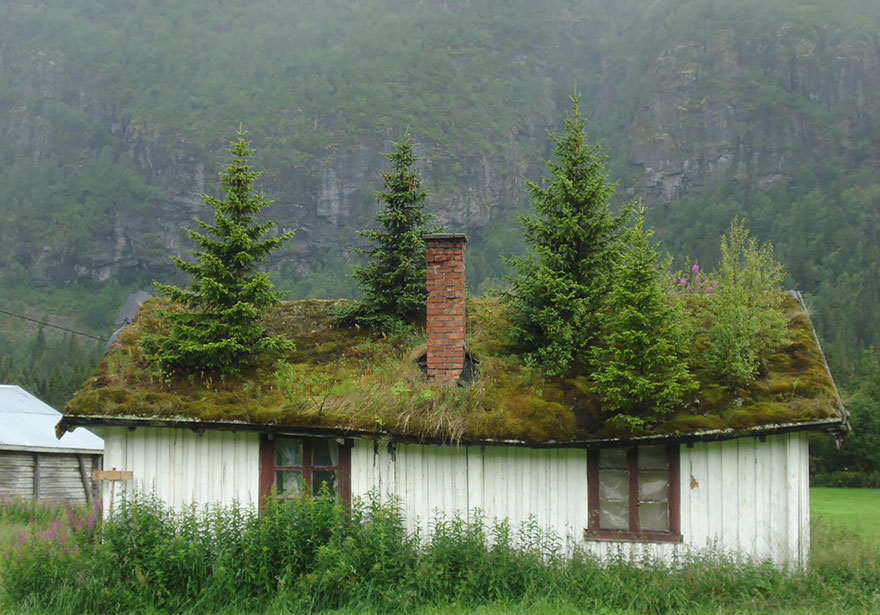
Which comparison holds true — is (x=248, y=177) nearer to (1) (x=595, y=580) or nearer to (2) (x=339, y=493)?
(2) (x=339, y=493)

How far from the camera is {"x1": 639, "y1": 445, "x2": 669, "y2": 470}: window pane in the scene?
1199 centimetres

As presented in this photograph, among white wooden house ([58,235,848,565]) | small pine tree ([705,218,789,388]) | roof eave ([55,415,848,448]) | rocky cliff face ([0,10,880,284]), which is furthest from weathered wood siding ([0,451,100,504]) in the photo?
rocky cliff face ([0,10,880,284])

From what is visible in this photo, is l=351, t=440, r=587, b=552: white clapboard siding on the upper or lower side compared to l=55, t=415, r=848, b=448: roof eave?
lower

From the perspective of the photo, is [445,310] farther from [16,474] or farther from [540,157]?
[540,157]

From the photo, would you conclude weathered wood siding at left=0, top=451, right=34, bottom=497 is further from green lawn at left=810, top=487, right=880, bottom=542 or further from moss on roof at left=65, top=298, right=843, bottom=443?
green lawn at left=810, top=487, right=880, bottom=542

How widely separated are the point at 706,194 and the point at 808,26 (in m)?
56.5

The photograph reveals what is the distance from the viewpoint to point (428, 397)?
1242cm

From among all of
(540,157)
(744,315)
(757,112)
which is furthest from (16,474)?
(757,112)

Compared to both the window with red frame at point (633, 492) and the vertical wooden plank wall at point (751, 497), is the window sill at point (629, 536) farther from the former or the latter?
the vertical wooden plank wall at point (751, 497)

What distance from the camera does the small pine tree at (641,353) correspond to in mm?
11625

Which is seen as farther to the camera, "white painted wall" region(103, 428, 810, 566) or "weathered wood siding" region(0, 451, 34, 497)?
"weathered wood siding" region(0, 451, 34, 497)

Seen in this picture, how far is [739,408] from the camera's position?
11664 millimetres

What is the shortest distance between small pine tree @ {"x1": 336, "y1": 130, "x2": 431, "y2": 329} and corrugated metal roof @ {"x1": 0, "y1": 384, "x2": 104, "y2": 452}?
556 inches

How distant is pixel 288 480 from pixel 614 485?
16.3ft
